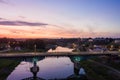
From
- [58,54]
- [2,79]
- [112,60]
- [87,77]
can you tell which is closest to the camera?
[2,79]

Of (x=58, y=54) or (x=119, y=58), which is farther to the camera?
(x=119, y=58)

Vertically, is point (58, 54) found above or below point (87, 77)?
above

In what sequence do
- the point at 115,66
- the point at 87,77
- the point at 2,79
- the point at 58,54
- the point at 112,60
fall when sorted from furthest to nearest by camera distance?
the point at 112,60 → the point at 115,66 → the point at 58,54 → the point at 87,77 → the point at 2,79

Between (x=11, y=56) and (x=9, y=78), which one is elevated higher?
(x=11, y=56)

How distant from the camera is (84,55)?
98188mm

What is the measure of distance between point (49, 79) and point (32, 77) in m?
6.64

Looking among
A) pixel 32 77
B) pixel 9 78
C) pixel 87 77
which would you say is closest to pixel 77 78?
pixel 87 77

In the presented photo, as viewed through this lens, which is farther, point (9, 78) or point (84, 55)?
point (84, 55)

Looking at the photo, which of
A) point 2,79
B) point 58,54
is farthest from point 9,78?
point 58,54

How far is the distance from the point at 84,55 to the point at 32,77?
2349cm

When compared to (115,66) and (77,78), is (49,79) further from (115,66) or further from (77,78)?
(115,66)

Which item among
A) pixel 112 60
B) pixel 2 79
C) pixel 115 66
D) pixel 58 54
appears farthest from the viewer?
pixel 112 60

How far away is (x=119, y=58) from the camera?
120625 mm

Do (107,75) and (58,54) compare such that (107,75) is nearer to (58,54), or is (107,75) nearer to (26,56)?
(58,54)
